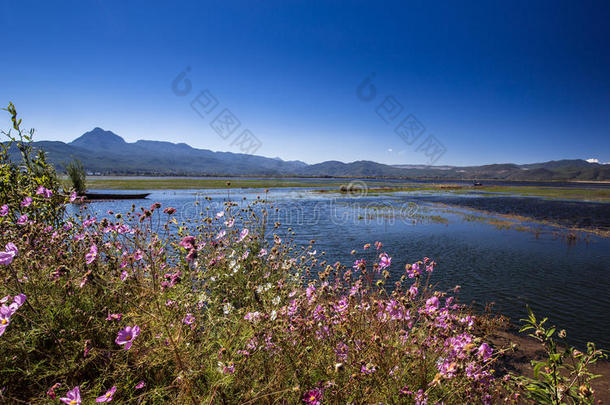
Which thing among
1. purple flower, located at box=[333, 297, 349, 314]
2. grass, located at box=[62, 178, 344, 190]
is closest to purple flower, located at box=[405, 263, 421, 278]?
purple flower, located at box=[333, 297, 349, 314]

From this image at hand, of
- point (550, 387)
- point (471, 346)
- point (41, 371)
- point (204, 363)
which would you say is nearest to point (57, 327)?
point (41, 371)

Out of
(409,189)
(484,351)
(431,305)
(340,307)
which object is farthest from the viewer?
(409,189)

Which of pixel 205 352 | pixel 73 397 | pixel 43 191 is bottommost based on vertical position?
pixel 205 352

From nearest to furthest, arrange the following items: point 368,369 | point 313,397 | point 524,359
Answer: point 313,397, point 368,369, point 524,359

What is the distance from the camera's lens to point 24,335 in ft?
7.32

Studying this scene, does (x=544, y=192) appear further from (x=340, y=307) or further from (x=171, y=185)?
(x=171, y=185)

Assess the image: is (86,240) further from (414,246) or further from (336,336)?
(414,246)

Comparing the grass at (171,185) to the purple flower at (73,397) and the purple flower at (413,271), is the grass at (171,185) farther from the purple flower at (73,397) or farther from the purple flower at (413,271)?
the purple flower at (73,397)

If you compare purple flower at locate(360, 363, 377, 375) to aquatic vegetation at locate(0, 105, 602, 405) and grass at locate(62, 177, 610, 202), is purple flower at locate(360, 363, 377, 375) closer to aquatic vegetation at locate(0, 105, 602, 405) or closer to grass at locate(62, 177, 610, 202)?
aquatic vegetation at locate(0, 105, 602, 405)

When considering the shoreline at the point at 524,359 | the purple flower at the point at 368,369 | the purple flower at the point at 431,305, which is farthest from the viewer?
the shoreline at the point at 524,359

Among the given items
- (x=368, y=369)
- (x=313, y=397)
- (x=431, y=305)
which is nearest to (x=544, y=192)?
(x=431, y=305)

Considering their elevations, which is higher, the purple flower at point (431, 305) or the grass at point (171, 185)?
the grass at point (171, 185)

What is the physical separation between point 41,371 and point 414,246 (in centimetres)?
1376

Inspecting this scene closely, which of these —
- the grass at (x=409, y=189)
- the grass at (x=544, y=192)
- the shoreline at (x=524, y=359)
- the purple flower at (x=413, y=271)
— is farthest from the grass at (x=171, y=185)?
the purple flower at (x=413, y=271)
